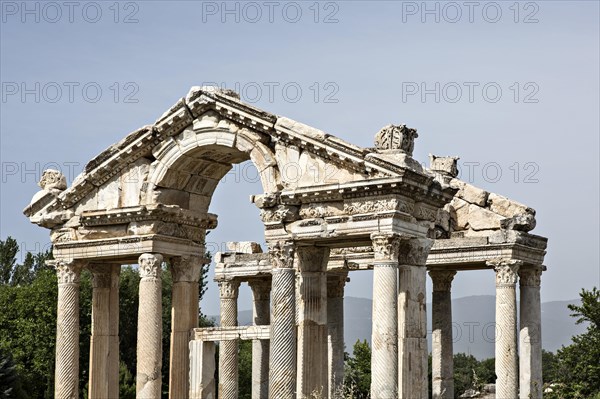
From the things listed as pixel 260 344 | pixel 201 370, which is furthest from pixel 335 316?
pixel 201 370

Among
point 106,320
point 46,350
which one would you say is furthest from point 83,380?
point 106,320

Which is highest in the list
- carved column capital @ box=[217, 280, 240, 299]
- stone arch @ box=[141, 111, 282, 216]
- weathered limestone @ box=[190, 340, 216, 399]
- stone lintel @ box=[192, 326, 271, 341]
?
stone arch @ box=[141, 111, 282, 216]

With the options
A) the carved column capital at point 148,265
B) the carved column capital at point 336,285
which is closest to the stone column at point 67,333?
the carved column capital at point 148,265

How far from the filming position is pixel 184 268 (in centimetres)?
2944

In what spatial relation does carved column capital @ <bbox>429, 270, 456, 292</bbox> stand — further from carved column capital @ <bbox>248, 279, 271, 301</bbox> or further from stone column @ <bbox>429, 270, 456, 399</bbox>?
carved column capital @ <bbox>248, 279, 271, 301</bbox>

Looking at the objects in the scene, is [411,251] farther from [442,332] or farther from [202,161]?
[442,332]

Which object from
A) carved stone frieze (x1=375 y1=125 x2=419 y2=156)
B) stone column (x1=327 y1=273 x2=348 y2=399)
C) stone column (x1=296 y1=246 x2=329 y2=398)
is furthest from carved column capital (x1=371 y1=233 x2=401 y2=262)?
stone column (x1=327 y1=273 x2=348 y2=399)

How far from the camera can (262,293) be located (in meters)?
36.6

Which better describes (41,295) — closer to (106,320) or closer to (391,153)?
(106,320)

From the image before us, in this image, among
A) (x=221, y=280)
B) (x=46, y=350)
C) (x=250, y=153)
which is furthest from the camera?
(x=46, y=350)

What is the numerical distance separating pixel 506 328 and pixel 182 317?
356 inches

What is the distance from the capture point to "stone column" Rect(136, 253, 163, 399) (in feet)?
91.7

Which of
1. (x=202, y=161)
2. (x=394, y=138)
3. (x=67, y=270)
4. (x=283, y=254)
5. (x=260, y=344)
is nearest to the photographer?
(x=394, y=138)

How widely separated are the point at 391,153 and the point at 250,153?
3697 mm
